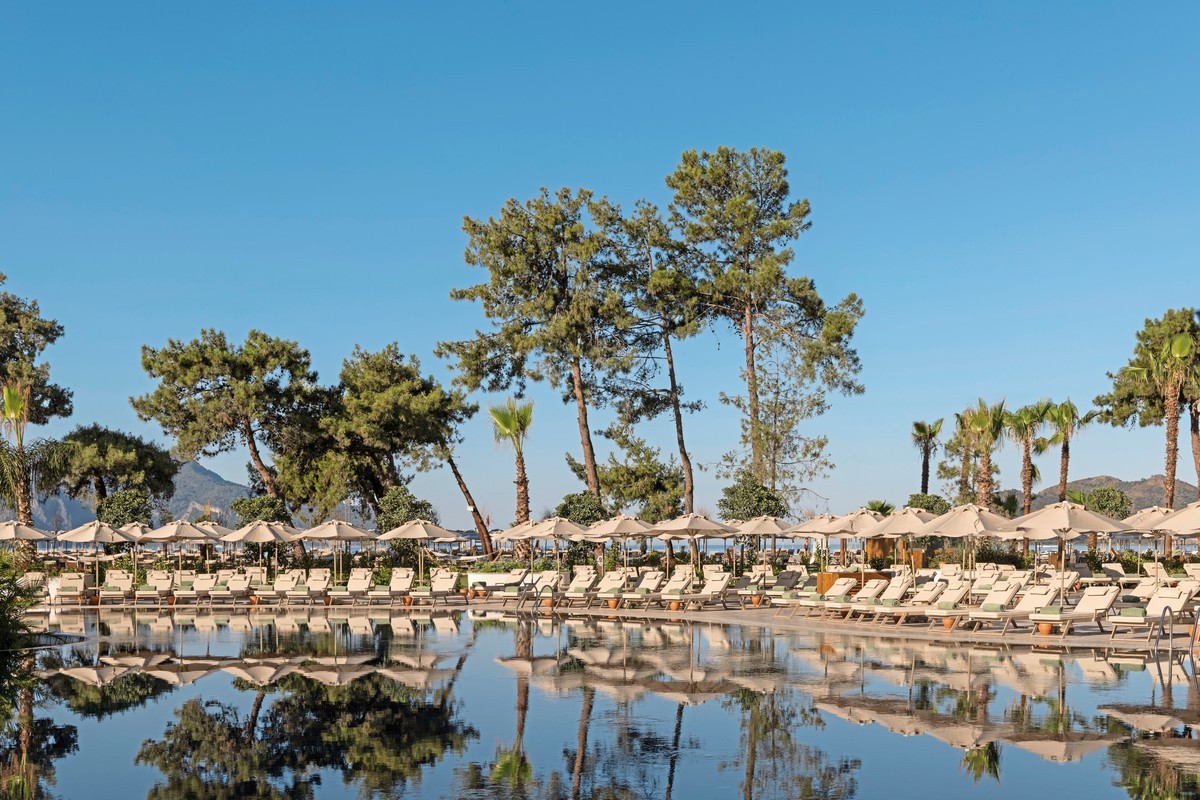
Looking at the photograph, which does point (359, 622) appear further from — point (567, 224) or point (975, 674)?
point (567, 224)

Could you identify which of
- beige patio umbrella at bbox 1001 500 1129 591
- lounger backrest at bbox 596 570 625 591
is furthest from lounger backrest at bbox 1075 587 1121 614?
lounger backrest at bbox 596 570 625 591

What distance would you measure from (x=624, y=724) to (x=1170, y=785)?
196 inches

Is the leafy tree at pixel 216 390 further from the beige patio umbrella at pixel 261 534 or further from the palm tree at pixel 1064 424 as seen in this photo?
the palm tree at pixel 1064 424

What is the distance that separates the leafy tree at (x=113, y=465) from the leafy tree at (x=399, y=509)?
35.3 feet

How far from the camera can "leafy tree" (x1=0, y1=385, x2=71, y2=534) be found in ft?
128

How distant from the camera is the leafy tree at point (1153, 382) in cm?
4506

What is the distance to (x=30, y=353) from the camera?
46562mm

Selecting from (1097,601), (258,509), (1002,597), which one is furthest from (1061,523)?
(258,509)

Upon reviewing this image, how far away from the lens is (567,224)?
41938 millimetres

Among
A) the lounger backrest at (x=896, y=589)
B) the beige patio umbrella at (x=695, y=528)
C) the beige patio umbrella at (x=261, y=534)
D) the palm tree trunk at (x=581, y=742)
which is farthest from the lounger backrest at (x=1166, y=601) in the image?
the beige patio umbrella at (x=261, y=534)

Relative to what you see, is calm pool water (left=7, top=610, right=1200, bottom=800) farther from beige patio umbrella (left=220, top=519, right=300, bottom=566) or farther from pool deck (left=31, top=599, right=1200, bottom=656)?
beige patio umbrella (left=220, top=519, right=300, bottom=566)

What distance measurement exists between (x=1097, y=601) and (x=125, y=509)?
3000cm

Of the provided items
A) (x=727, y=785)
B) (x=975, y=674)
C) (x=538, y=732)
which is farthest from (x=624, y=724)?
(x=975, y=674)

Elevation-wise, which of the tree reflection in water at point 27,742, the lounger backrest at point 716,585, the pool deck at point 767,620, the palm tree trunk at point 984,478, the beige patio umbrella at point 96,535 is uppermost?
the palm tree trunk at point 984,478
